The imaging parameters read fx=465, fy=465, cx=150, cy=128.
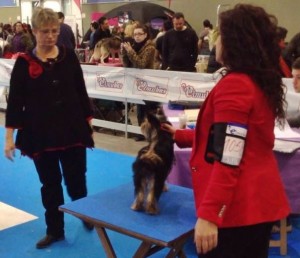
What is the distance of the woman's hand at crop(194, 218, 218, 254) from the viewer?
4.22 ft

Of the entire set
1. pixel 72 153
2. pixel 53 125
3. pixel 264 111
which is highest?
pixel 264 111

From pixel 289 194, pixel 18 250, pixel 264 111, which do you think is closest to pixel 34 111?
pixel 18 250

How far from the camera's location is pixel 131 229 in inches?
75.5

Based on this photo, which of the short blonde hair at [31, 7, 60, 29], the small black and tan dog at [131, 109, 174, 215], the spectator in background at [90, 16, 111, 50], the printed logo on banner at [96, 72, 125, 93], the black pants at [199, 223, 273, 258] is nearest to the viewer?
the black pants at [199, 223, 273, 258]

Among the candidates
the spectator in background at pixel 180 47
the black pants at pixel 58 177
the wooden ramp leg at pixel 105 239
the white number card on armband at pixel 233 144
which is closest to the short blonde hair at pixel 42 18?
the black pants at pixel 58 177

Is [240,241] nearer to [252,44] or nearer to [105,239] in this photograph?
[252,44]

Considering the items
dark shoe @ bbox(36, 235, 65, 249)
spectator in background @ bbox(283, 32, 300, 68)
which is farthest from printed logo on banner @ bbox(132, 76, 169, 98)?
dark shoe @ bbox(36, 235, 65, 249)

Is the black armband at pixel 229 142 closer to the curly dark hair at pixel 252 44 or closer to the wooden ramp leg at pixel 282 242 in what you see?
the curly dark hair at pixel 252 44

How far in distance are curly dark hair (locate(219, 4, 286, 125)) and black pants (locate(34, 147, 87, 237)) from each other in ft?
5.74

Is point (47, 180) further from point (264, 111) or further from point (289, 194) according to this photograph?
point (264, 111)

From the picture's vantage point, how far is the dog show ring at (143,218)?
1.88 metres

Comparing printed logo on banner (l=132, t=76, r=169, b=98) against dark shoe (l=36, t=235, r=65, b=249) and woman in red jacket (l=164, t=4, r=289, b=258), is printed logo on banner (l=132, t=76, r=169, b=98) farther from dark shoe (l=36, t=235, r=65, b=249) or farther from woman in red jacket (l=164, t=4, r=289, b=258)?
woman in red jacket (l=164, t=4, r=289, b=258)

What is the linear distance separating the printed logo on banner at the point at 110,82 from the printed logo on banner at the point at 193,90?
94 cm

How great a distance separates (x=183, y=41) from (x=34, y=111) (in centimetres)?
368
